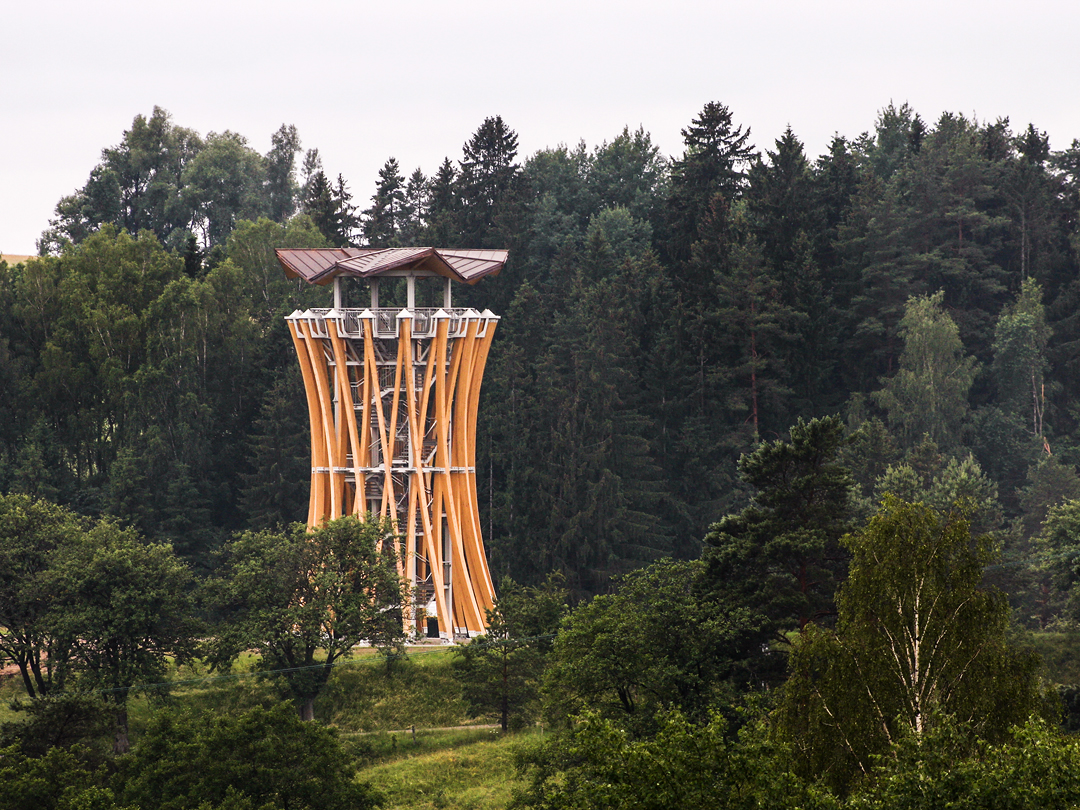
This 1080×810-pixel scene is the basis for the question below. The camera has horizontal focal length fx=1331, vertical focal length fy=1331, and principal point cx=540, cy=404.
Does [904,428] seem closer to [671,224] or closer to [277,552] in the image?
[671,224]

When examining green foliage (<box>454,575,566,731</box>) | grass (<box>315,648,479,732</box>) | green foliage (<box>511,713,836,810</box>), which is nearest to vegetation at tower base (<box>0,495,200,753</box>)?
grass (<box>315,648,479,732</box>)

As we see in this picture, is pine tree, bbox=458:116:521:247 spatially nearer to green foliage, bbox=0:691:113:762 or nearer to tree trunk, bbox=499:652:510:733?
tree trunk, bbox=499:652:510:733

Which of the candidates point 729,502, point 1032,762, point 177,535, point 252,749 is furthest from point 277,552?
point 1032,762

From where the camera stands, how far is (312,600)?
119ft

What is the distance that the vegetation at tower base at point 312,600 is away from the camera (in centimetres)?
3566

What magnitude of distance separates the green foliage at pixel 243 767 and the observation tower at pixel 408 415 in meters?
13.0

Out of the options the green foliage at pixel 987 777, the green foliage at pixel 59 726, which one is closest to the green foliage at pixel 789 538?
the green foliage at pixel 987 777

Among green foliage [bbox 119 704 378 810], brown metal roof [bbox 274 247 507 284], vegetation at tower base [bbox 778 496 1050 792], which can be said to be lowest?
green foliage [bbox 119 704 378 810]

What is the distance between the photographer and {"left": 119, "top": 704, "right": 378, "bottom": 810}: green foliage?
957 inches

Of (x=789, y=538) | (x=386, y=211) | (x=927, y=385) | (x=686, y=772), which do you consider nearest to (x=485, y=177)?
(x=386, y=211)

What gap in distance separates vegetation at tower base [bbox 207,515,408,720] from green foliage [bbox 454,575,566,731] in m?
2.29

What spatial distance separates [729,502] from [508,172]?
840 inches

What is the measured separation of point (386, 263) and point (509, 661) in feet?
39.5

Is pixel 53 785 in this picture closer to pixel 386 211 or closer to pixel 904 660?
pixel 904 660
